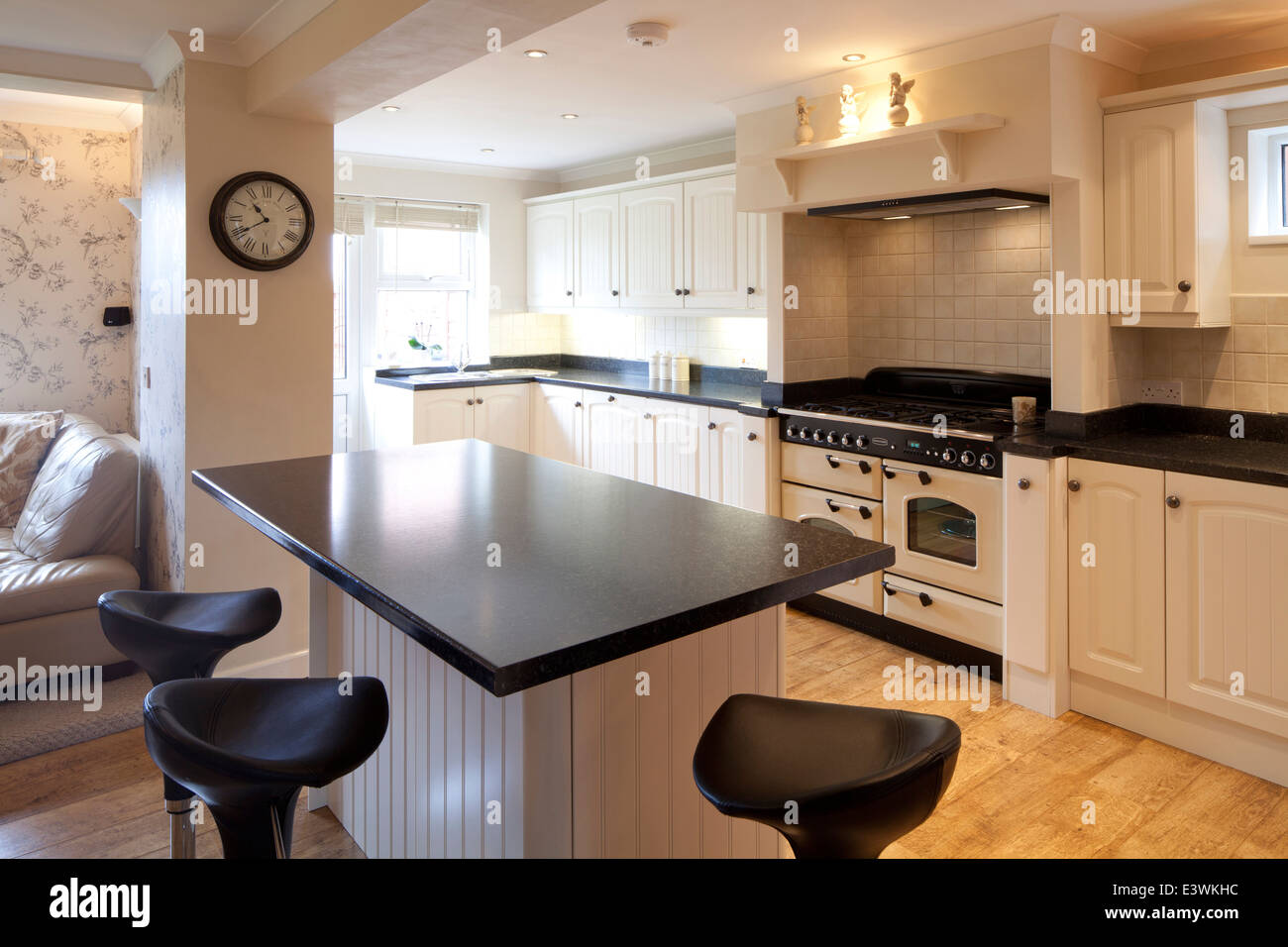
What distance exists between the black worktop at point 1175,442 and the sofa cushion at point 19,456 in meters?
4.09

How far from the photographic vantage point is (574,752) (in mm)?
1581

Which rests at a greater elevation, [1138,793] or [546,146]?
[546,146]

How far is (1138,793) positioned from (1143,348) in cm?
170

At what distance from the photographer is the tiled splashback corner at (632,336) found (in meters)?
5.37

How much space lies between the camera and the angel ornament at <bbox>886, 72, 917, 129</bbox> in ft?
11.4

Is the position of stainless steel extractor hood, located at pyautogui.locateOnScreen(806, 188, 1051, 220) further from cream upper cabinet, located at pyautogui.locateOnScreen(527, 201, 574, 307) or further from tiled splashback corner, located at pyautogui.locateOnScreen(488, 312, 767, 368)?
cream upper cabinet, located at pyautogui.locateOnScreen(527, 201, 574, 307)

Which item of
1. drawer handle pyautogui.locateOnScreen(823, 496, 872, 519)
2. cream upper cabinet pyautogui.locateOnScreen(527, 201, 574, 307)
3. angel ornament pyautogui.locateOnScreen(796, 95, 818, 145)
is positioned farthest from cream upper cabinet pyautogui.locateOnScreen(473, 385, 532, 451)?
angel ornament pyautogui.locateOnScreen(796, 95, 818, 145)

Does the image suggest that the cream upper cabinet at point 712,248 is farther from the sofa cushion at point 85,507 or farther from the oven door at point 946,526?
the sofa cushion at point 85,507

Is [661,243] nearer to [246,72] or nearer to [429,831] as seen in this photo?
[246,72]

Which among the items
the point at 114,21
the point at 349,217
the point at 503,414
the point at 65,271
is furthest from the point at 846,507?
the point at 65,271

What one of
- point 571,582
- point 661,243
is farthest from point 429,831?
point 661,243

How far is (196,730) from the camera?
1.55 metres

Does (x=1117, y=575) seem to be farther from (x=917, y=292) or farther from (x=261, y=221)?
(x=261, y=221)

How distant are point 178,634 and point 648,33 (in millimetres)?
2465
